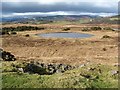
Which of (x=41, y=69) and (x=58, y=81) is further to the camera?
(x=41, y=69)

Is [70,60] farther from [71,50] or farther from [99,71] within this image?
[99,71]

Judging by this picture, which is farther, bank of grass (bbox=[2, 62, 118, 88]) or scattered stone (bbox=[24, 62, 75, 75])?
scattered stone (bbox=[24, 62, 75, 75])

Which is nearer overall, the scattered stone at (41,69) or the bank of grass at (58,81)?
the bank of grass at (58,81)

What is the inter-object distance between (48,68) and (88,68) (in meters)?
3.27

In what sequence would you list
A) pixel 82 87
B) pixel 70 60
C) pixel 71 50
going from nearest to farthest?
pixel 82 87 → pixel 70 60 → pixel 71 50

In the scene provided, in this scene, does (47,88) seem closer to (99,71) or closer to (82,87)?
(82,87)

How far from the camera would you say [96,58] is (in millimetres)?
34719

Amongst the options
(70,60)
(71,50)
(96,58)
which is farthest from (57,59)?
(71,50)

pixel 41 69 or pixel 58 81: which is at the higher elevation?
pixel 58 81

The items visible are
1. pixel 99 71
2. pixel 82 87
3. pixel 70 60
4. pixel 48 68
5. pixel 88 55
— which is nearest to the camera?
pixel 82 87

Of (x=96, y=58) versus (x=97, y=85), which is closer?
(x=97, y=85)

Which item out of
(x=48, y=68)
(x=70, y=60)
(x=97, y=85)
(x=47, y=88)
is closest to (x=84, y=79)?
(x=97, y=85)

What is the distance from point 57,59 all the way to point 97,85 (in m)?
17.5

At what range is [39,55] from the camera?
37375 mm
